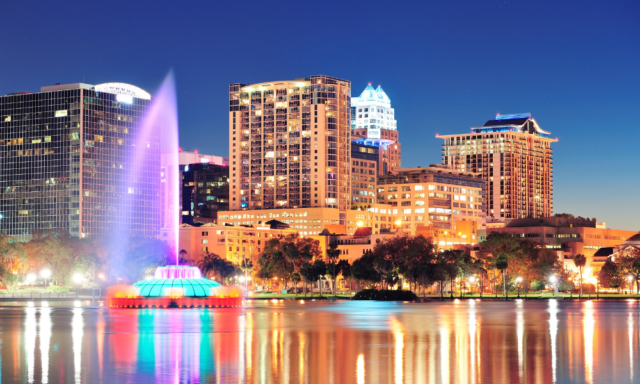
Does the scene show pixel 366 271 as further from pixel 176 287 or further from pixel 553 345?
pixel 553 345

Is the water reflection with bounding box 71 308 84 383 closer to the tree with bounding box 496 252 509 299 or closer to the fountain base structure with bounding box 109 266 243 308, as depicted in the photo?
the fountain base structure with bounding box 109 266 243 308

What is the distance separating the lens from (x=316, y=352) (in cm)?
5084

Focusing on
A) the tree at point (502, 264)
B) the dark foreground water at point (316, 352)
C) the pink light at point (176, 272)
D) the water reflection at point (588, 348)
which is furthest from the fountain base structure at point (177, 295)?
the tree at point (502, 264)

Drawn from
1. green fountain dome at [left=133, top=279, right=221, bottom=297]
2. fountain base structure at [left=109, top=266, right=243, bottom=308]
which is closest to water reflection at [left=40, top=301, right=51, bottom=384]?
fountain base structure at [left=109, top=266, right=243, bottom=308]

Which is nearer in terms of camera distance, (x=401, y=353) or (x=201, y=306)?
(x=401, y=353)

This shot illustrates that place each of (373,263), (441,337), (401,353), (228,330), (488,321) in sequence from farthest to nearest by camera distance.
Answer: (373,263)
(488,321)
(228,330)
(441,337)
(401,353)

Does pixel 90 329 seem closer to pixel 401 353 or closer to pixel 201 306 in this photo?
pixel 401 353

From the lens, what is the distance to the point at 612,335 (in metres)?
65.1

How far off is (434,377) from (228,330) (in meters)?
30.1

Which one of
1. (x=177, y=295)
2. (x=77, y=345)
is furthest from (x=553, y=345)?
(x=177, y=295)

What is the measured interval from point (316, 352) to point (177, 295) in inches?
2762

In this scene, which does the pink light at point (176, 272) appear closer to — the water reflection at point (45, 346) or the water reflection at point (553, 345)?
the water reflection at point (45, 346)

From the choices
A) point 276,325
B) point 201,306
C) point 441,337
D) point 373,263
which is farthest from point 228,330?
point 373,263

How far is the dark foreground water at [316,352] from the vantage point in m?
40.9
